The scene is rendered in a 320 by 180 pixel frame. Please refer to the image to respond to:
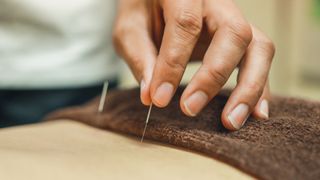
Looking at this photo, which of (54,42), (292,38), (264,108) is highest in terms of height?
(264,108)

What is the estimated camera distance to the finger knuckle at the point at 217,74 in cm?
67

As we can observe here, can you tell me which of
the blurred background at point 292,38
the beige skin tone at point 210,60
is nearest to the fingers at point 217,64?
the beige skin tone at point 210,60

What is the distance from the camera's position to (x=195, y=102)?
0.67 meters

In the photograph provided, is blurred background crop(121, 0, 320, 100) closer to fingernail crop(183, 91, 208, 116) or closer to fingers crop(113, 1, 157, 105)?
fingers crop(113, 1, 157, 105)

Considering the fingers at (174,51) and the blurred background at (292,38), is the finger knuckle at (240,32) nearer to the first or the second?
the fingers at (174,51)

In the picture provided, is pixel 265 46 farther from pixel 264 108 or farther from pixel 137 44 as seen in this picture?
pixel 137 44

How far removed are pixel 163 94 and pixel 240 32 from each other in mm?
135

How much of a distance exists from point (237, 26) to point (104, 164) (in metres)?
0.27

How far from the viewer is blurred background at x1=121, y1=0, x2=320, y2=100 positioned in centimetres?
216

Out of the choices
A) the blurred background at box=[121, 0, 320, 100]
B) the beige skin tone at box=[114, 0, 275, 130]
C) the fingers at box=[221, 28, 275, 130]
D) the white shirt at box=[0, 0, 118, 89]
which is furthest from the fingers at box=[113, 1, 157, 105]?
the blurred background at box=[121, 0, 320, 100]

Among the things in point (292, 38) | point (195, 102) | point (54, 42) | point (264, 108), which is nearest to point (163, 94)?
point (195, 102)

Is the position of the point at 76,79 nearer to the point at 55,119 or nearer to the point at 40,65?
the point at 40,65

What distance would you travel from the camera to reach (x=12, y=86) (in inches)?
40.4

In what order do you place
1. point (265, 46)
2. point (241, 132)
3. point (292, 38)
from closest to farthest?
point (241, 132) < point (265, 46) < point (292, 38)
